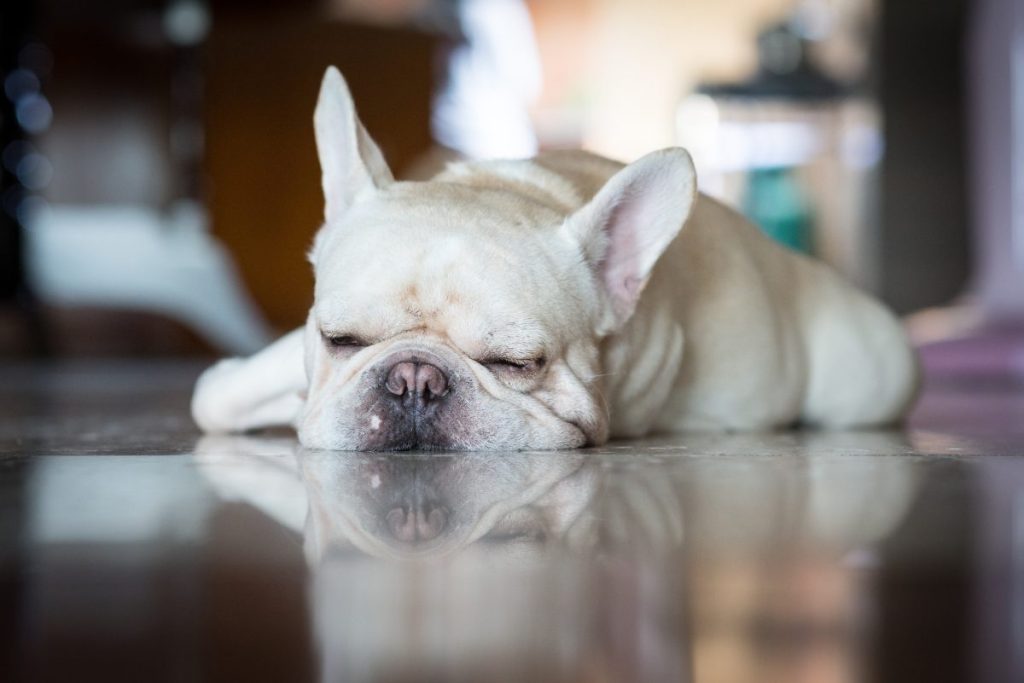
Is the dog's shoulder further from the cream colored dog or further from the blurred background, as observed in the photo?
the blurred background

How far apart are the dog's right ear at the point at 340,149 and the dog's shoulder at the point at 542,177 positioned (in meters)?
0.13

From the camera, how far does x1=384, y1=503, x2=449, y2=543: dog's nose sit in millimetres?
830

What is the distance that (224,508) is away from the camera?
0.98 metres

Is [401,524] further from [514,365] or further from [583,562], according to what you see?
[514,365]

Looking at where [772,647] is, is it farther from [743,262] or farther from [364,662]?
[743,262]

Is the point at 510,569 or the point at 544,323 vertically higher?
the point at 544,323

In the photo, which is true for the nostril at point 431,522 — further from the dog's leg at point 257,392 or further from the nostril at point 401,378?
the dog's leg at point 257,392

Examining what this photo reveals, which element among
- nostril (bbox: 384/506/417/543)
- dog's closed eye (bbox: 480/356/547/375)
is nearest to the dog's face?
nostril (bbox: 384/506/417/543)

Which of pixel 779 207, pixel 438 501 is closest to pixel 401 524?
pixel 438 501

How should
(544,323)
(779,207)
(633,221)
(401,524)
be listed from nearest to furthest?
(401,524) < (544,323) < (633,221) < (779,207)

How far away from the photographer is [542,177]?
179cm

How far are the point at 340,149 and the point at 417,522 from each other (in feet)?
3.09

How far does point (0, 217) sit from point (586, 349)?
401 centimetres

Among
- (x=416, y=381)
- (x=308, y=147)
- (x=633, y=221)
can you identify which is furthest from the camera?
(x=308, y=147)
